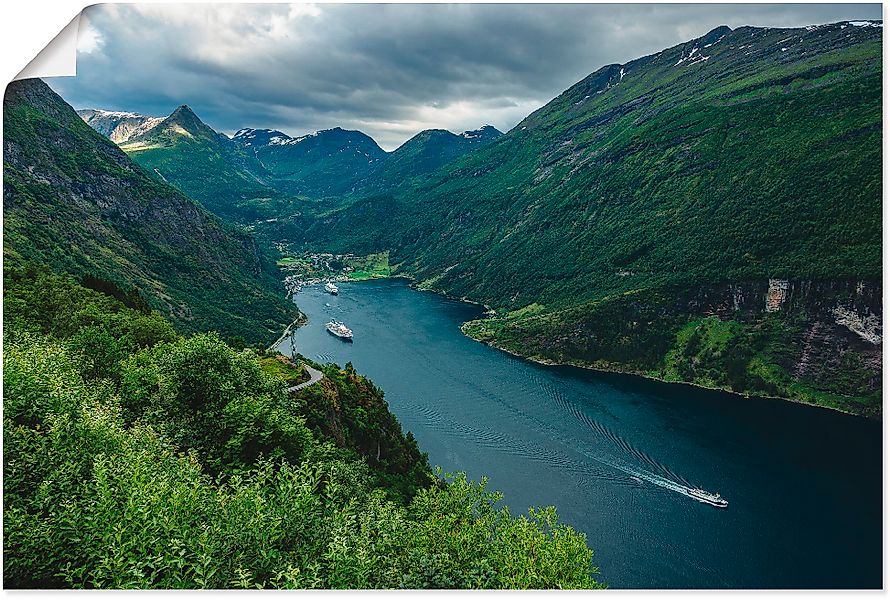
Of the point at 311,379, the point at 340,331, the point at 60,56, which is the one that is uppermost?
the point at 60,56

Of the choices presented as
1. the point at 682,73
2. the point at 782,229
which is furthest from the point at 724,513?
the point at 682,73

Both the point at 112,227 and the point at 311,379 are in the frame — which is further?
the point at 112,227

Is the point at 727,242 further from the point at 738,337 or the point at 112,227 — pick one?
the point at 112,227

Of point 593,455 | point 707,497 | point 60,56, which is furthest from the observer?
point 593,455

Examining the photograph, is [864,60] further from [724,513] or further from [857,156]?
[724,513]

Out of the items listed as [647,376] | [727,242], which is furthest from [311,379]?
[727,242]

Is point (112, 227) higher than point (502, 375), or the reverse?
point (112, 227)

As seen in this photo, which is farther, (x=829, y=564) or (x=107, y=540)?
(x=829, y=564)
